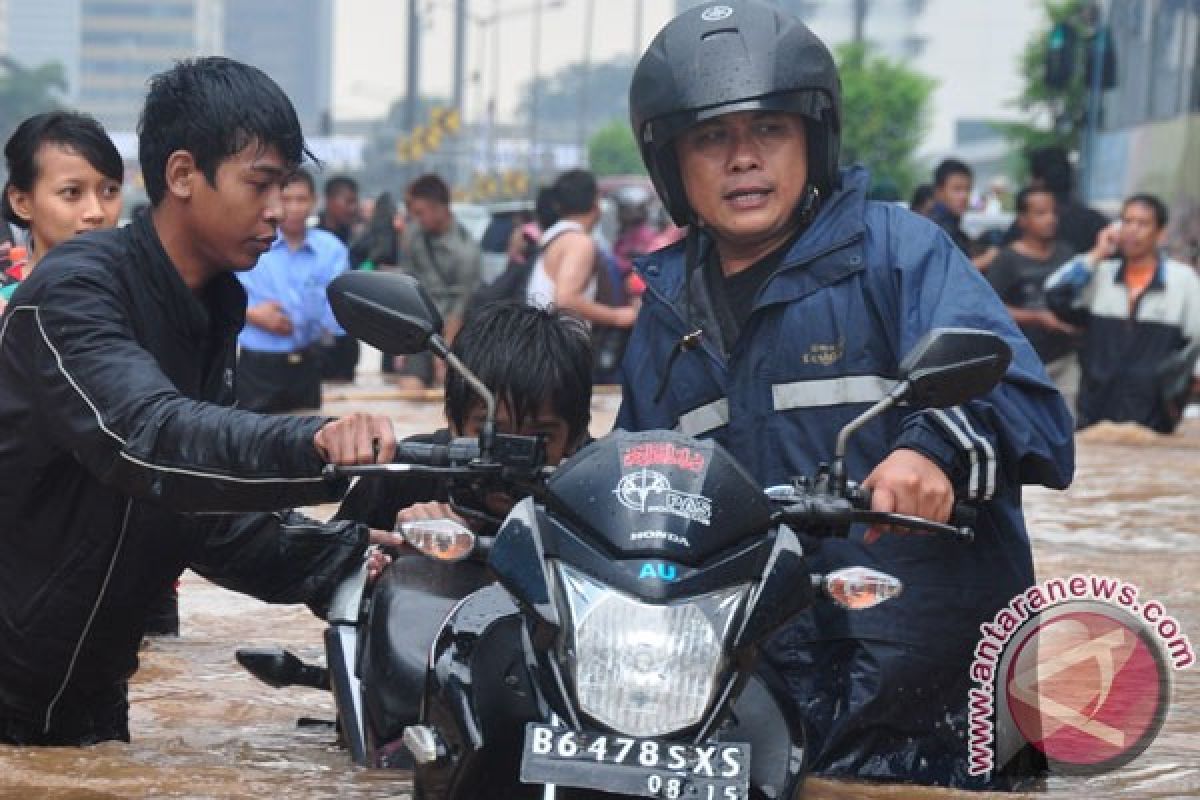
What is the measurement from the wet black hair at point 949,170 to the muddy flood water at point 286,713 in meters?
5.62

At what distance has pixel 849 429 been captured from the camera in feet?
12.0

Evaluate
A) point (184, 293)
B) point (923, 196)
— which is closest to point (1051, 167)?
point (923, 196)

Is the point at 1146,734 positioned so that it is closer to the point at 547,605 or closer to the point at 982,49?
the point at 547,605

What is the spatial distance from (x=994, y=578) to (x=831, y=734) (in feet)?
1.34

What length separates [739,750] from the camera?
335cm

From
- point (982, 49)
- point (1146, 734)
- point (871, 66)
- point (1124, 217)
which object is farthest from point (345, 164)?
point (1146, 734)

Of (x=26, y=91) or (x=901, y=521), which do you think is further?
(x=26, y=91)

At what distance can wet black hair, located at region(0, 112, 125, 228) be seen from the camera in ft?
25.0

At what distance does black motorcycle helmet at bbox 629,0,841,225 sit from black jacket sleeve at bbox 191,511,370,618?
1.07 m

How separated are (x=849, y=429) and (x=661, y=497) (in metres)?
0.38

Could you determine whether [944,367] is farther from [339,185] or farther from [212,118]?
[339,185]

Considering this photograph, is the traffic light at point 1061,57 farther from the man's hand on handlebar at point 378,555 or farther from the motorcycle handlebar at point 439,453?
the motorcycle handlebar at point 439,453

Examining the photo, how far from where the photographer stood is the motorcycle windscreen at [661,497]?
11.1 feet

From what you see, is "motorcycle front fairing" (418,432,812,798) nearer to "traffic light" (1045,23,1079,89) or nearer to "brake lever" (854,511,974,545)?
"brake lever" (854,511,974,545)
